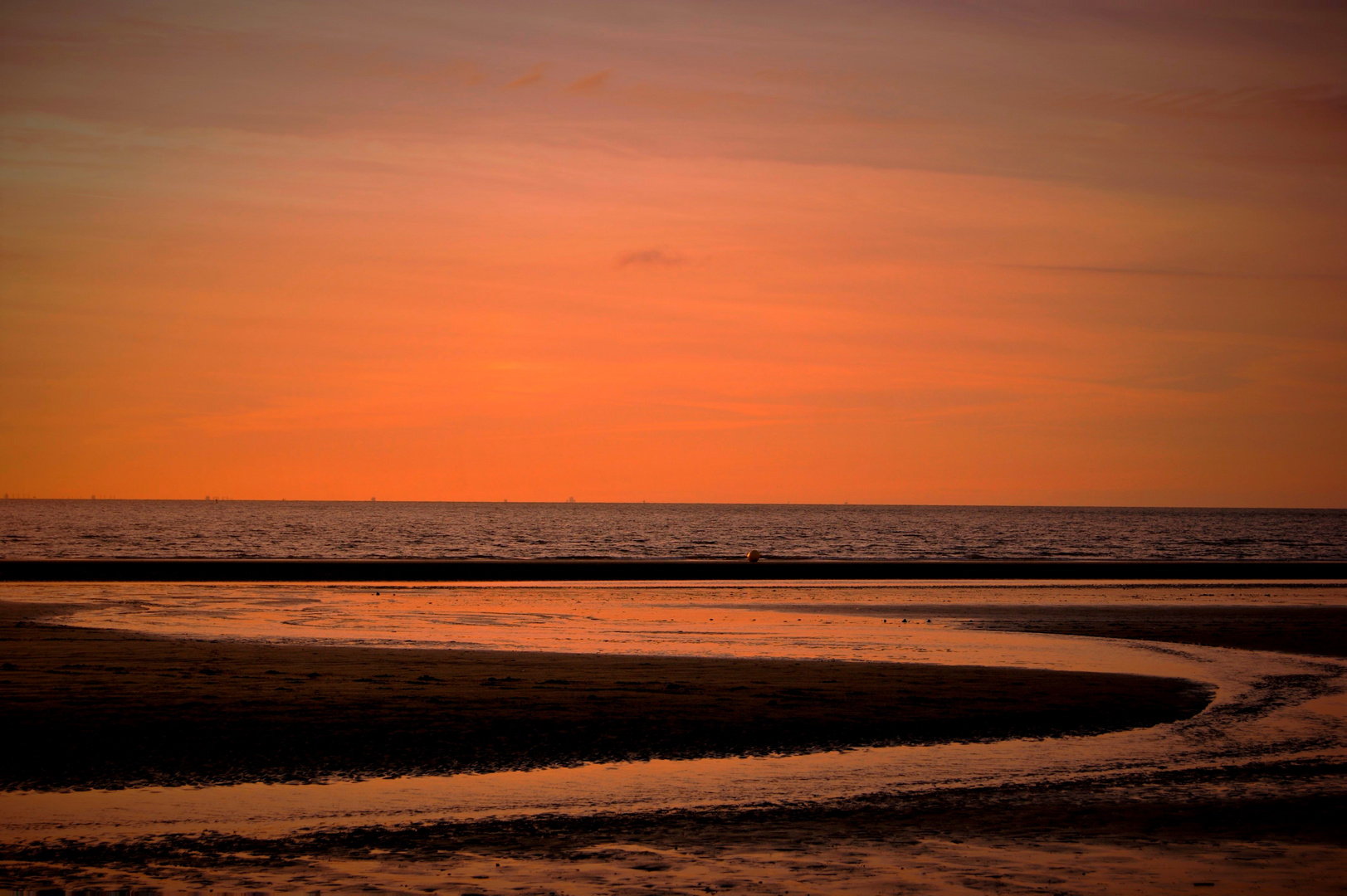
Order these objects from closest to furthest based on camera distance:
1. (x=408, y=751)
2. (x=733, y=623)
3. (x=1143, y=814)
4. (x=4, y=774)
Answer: (x=1143, y=814), (x=4, y=774), (x=408, y=751), (x=733, y=623)

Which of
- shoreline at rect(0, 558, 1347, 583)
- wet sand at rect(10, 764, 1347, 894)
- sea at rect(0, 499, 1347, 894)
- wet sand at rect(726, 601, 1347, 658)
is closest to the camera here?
wet sand at rect(10, 764, 1347, 894)

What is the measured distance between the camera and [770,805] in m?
9.60

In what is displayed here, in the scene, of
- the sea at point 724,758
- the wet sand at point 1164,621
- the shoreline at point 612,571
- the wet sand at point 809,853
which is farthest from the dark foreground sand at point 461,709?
the shoreline at point 612,571

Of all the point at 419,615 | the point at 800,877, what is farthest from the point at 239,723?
the point at 419,615

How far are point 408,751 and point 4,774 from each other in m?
3.64

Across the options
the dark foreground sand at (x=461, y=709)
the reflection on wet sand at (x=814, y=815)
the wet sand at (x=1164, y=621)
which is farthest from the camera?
the wet sand at (x=1164, y=621)

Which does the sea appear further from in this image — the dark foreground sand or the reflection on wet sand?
the dark foreground sand

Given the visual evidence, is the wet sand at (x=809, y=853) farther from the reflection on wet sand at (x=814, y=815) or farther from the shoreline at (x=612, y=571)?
the shoreline at (x=612, y=571)

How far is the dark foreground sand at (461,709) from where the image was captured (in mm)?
11367

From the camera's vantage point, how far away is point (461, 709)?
13.9m

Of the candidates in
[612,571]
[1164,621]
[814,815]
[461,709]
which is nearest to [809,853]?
[814,815]

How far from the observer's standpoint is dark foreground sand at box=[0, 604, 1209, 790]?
37.3 feet

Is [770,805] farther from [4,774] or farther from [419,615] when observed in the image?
[419,615]

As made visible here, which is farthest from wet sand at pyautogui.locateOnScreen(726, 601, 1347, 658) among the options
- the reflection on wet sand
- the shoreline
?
the shoreline
